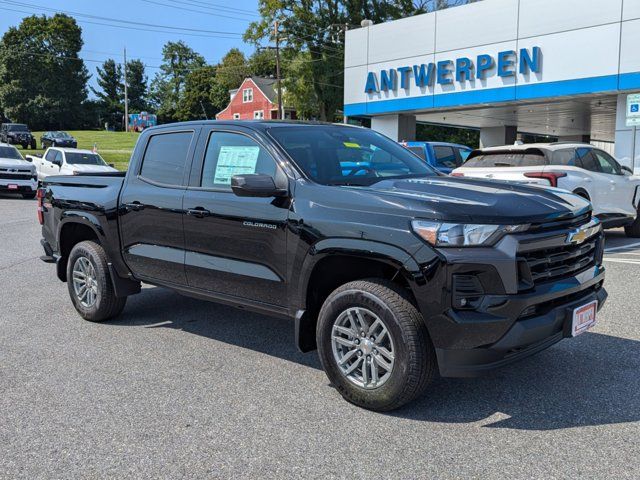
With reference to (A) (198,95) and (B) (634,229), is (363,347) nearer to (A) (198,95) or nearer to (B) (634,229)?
(B) (634,229)

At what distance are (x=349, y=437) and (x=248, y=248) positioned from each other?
5.24ft

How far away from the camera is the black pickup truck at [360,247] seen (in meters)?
3.45

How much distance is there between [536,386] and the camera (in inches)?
165

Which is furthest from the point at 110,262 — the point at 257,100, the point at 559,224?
the point at 257,100

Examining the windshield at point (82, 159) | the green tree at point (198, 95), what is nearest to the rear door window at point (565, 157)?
the windshield at point (82, 159)

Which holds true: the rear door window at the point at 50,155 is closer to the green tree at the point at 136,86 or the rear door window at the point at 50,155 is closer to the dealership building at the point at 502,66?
the dealership building at the point at 502,66

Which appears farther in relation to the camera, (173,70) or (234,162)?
(173,70)

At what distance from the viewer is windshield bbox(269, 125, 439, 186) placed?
14.5ft

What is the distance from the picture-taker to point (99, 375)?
4523mm

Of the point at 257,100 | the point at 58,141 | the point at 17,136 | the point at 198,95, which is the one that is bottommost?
the point at 58,141

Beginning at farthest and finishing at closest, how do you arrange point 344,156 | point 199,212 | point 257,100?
point 257,100
point 199,212
point 344,156

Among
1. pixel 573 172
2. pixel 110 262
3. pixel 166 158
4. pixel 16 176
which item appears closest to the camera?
pixel 166 158

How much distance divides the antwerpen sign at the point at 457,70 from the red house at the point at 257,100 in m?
39.7

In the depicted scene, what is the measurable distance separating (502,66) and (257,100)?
48433 mm
